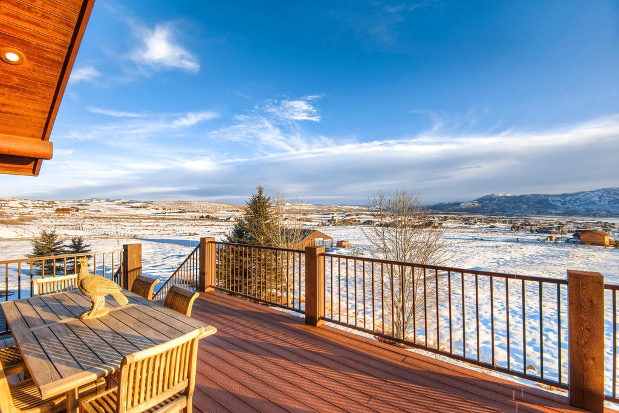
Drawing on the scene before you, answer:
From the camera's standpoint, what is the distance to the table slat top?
1301 mm

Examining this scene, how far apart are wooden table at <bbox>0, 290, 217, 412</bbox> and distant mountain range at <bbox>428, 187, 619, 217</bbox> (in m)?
52.8

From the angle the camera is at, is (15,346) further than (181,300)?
No

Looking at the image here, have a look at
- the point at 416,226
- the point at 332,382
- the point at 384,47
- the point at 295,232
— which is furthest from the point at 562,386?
the point at 384,47

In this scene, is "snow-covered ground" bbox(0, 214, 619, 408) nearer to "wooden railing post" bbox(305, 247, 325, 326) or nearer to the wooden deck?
the wooden deck

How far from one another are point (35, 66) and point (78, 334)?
104 inches

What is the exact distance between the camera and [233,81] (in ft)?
47.0

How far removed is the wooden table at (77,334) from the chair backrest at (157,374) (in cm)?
16

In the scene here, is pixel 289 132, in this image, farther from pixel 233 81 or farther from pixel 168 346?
pixel 168 346

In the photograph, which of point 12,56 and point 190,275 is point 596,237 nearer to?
point 190,275

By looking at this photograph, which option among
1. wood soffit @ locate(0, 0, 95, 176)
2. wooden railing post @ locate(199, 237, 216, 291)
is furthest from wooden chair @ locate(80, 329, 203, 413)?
wooden railing post @ locate(199, 237, 216, 291)

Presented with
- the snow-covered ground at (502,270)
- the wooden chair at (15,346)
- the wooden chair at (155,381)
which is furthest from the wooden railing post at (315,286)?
the wooden chair at (15,346)

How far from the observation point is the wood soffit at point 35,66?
7.29ft

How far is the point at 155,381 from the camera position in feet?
4.59

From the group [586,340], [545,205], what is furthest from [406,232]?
[545,205]
